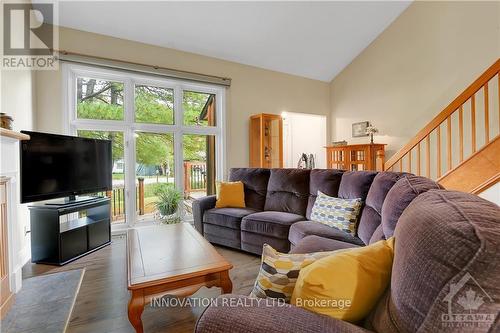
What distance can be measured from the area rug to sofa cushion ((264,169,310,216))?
2129mm

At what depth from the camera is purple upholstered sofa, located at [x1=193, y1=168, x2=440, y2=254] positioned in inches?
61.9

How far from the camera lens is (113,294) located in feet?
6.66

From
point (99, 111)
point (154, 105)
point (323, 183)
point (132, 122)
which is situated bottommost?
point (323, 183)

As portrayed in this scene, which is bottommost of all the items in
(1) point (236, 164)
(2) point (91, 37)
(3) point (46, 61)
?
(1) point (236, 164)

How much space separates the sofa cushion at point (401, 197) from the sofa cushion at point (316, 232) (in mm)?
630

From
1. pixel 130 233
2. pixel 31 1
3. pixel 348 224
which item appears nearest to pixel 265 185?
pixel 348 224

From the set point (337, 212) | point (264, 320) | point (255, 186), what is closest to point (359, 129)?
point (255, 186)

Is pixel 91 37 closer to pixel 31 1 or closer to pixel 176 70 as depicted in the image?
pixel 31 1

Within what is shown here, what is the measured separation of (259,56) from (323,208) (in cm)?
306

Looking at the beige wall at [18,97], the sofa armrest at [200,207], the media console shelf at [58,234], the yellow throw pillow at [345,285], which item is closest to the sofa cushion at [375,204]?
the yellow throw pillow at [345,285]

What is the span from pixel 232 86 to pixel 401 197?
3.60 meters

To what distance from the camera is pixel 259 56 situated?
4371mm

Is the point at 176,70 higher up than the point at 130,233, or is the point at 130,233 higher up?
the point at 176,70

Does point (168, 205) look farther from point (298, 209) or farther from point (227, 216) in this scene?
point (298, 209)
